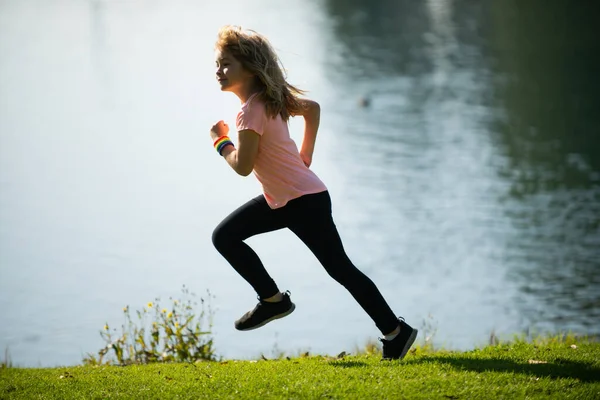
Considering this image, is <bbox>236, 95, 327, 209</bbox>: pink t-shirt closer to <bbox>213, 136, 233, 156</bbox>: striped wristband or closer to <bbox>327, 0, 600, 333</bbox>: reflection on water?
<bbox>213, 136, 233, 156</bbox>: striped wristband

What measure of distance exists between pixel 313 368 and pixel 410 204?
11.5 m

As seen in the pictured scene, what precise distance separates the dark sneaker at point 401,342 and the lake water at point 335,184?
1.83 meters

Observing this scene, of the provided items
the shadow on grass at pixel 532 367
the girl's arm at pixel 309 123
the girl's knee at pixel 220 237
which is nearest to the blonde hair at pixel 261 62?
the girl's arm at pixel 309 123

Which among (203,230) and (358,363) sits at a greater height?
(203,230)

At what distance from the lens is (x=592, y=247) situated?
14.7 meters

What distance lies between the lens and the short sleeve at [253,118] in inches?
204

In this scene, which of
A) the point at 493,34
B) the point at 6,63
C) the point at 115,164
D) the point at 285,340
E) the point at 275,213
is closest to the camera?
the point at 275,213

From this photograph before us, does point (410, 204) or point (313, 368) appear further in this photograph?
point (410, 204)

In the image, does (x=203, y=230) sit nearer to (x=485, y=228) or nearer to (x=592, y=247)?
(x=485, y=228)

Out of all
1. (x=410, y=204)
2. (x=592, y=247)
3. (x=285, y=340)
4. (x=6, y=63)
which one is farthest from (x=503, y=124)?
(x=6, y=63)

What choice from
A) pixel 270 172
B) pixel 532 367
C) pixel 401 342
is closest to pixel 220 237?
pixel 270 172

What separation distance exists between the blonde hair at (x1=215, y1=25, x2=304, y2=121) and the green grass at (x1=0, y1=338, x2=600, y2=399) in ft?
4.92

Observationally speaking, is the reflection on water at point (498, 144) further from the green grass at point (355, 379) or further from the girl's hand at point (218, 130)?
the girl's hand at point (218, 130)

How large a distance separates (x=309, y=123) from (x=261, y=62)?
534 mm
